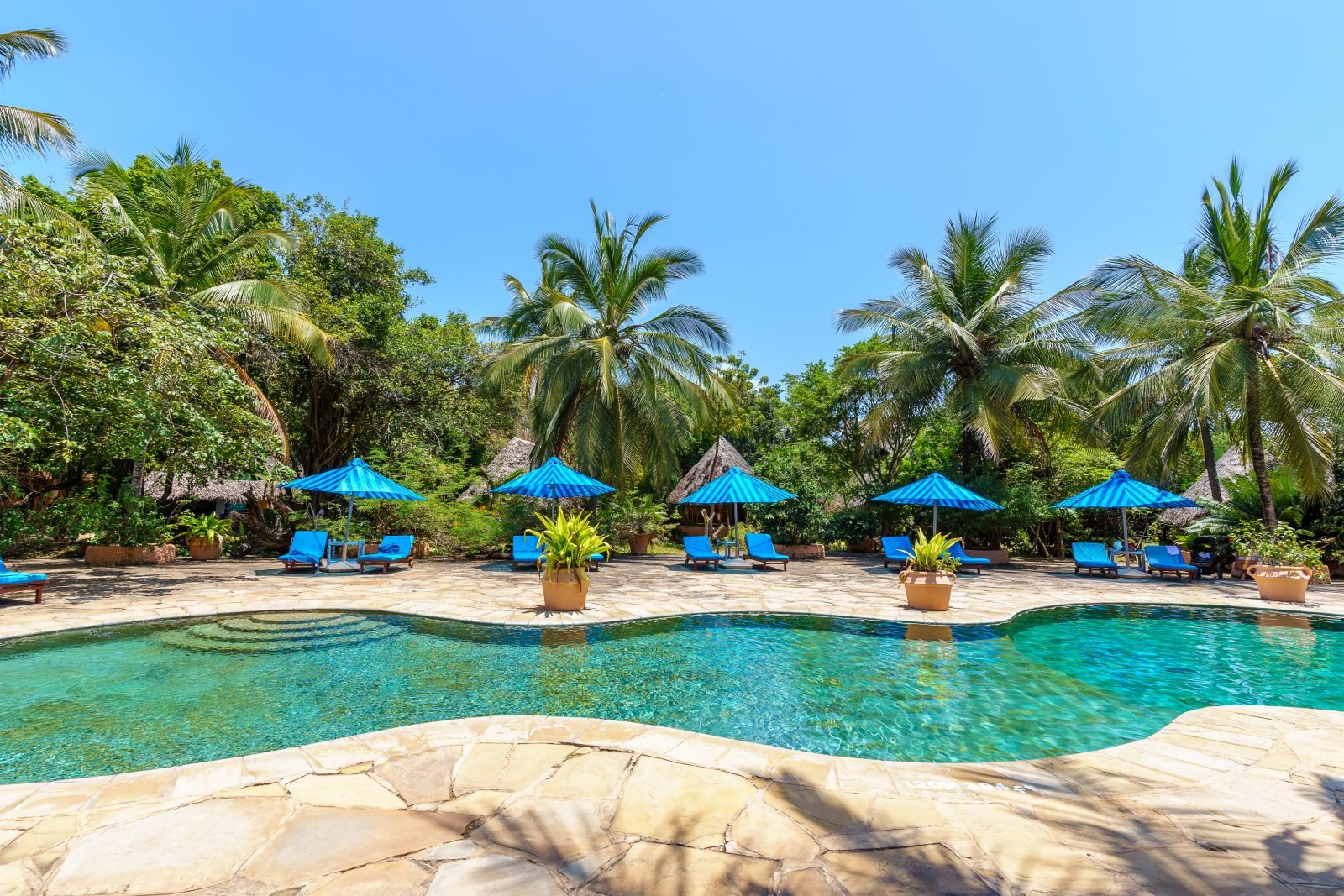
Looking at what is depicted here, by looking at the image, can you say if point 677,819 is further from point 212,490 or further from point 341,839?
point 212,490

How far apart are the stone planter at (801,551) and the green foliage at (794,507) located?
0.41 ft

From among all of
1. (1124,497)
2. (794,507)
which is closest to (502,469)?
(794,507)

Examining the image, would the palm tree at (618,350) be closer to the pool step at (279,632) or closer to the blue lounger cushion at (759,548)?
the blue lounger cushion at (759,548)

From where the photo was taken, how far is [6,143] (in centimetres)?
1043

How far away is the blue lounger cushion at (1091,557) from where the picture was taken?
14133 millimetres

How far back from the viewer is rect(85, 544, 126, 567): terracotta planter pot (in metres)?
13.6

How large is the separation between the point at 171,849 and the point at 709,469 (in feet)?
62.8

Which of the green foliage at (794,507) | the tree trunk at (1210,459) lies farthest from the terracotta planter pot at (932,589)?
the tree trunk at (1210,459)

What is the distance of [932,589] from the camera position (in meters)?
9.05

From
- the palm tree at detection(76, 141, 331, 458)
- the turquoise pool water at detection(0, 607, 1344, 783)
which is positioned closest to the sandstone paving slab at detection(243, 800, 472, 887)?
the turquoise pool water at detection(0, 607, 1344, 783)

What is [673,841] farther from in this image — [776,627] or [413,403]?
[413,403]

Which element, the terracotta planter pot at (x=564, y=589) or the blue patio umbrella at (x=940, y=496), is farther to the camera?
the blue patio umbrella at (x=940, y=496)

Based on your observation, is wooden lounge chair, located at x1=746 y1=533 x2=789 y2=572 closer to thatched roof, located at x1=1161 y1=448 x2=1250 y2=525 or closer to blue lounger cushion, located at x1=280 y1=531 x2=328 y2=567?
blue lounger cushion, located at x1=280 y1=531 x2=328 y2=567

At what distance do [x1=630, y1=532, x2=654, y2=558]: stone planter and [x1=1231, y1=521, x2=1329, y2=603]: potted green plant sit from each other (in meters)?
13.5
